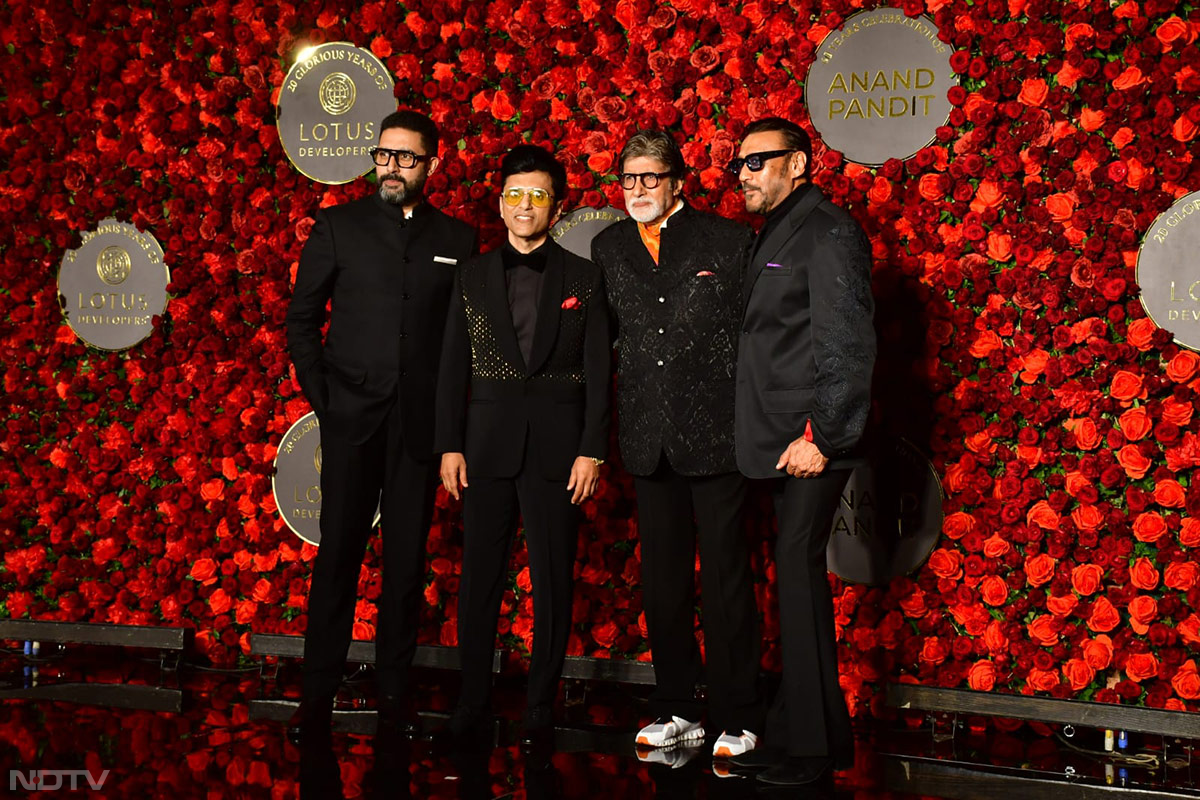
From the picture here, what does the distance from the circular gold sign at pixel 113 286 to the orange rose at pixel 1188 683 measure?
361cm

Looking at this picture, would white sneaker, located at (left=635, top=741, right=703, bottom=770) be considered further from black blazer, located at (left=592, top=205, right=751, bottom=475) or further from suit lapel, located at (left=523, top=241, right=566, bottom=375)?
suit lapel, located at (left=523, top=241, right=566, bottom=375)

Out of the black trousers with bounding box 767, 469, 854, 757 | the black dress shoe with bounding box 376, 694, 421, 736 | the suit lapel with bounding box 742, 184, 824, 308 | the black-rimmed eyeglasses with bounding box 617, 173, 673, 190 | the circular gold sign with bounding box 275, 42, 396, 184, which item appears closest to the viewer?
the black trousers with bounding box 767, 469, 854, 757

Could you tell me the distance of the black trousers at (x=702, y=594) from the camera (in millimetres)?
3025

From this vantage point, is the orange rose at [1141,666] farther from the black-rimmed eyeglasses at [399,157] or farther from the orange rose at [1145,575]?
the black-rimmed eyeglasses at [399,157]

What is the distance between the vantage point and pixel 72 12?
4.54 metres

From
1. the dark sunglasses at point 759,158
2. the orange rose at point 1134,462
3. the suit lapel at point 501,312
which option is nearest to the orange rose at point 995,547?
the orange rose at point 1134,462

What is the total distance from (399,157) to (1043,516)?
2.15 meters

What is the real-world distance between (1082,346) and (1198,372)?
31 cm

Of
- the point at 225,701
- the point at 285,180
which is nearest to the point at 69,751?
the point at 225,701

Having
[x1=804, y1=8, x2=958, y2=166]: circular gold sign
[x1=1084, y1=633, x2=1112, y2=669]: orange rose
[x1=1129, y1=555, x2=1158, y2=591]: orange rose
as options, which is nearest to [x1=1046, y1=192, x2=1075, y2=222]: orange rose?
[x1=804, y1=8, x2=958, y2=166]: circular gold sign

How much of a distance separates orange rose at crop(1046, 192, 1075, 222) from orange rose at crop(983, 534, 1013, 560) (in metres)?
0.95

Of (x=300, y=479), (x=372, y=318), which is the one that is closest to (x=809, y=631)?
(x=372, y=318)

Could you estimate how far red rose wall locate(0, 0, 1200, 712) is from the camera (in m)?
3.40

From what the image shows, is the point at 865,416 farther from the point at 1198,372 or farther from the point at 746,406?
the point at 1198,372
